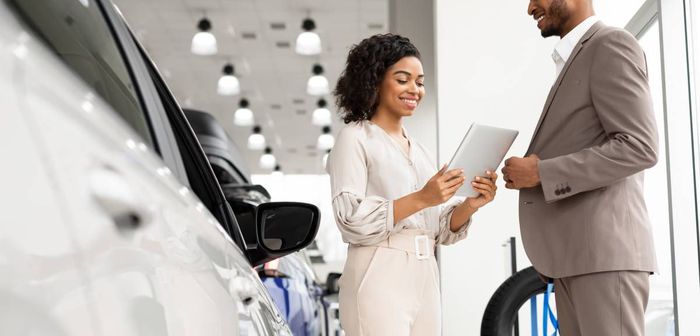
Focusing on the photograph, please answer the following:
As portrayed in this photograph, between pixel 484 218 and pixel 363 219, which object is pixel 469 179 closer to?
pixel 363 219

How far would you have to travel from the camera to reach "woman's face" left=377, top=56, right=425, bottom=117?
2.35 metres

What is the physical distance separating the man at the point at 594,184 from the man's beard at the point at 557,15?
0.06m

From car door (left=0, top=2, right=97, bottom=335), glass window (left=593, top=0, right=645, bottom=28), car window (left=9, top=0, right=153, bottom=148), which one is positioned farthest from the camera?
glass window (left=593, top=0, right=645, bottom=28)

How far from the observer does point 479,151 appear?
2248 mm

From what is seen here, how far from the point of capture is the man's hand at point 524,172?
2018mm

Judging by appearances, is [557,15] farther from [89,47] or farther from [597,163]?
[89,47]

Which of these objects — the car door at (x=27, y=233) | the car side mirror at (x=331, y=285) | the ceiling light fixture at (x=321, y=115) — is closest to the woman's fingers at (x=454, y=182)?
the car door at (x=27, y=233)

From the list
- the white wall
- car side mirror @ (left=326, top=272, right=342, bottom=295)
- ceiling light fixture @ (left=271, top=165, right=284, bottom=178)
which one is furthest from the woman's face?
ceiling light fixture @ (left=271, top=165, right=284, bottom=178)

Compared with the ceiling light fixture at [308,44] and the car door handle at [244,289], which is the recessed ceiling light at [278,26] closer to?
the ceiling light fixture at [308,44]

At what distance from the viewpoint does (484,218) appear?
16.7 ft

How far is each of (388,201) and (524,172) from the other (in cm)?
36

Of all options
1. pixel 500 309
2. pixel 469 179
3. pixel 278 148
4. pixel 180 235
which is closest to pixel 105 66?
pixel 180 235

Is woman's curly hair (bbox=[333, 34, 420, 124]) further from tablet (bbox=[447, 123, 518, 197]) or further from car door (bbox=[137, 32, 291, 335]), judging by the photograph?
car door (bbox=[137, 32, 291, 335])

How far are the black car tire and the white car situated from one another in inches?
109
